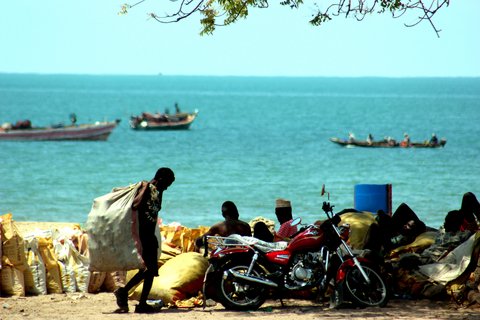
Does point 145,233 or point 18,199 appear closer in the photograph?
point 145,233

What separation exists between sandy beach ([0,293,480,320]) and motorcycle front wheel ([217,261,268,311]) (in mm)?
93

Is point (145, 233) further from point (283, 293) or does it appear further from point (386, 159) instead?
point (386, 159)

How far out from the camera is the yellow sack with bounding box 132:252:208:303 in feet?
31.2

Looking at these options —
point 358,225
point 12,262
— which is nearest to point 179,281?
point 12,262

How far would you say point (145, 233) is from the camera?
8961 millimetres

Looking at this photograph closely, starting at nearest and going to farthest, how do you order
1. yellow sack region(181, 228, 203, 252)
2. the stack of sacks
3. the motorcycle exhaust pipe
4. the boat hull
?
the motorcycle exhaust pipe, the stack of sacks, yellow sack region(181, 228, 203, 252), the boat hull

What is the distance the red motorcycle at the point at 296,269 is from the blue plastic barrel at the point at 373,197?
3205 millimetres

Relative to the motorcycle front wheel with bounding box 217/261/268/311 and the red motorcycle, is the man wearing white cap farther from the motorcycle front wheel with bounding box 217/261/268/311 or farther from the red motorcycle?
the motorcycle front wheel with bounding box 217/261/268/311

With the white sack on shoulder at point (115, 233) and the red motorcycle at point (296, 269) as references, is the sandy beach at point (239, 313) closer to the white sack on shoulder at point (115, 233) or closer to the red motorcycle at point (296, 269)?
the red motorcycle at point (296, 269)

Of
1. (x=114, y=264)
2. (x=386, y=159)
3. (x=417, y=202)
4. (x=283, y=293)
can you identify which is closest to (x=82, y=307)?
(x=114, y=264)

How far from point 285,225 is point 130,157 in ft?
151

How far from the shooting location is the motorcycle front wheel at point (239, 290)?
353 inches

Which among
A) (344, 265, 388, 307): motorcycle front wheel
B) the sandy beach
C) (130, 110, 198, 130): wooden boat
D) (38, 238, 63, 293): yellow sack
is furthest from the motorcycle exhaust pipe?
(130, 110, 198, 130): wooden boat

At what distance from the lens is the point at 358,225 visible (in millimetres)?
10523
